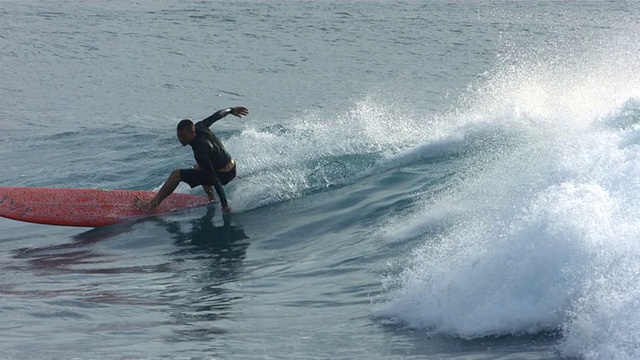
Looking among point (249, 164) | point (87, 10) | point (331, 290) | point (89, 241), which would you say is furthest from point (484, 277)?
point (87, 10)

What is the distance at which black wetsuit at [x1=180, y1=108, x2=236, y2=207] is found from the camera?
11.8 meters

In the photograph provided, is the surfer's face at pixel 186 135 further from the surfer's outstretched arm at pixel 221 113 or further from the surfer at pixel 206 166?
the surfer's outstretched arm at pixel 221 113

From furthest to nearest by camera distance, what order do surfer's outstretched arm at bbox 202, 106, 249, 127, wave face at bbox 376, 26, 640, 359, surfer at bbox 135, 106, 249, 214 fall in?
surfer's outstretched arm at bbox 202, 106, 249, 127
surfer at bbox 135, 106, 249, 214
wave face at bbox 376, 26, 640, 359

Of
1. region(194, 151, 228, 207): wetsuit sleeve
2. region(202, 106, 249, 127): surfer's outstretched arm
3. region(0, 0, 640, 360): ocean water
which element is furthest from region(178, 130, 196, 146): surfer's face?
region(0, 0, 640, 360): ocean water

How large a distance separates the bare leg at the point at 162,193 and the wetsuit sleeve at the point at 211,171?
1.22 ft

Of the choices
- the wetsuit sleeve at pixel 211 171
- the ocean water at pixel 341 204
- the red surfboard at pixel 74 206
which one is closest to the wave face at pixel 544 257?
the ocean water at pixel 341 204

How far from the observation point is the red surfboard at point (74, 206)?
39.1ft

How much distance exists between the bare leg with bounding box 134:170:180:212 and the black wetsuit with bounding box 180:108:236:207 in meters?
0.09

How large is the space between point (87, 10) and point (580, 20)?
17209mm

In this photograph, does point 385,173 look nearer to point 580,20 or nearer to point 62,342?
point 62,342

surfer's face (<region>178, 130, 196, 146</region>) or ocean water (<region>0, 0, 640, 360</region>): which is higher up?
surfer's face (<region>178, 130, 196, 146</region>)

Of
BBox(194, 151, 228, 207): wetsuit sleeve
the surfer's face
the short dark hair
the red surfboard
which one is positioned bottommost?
the red surfboard

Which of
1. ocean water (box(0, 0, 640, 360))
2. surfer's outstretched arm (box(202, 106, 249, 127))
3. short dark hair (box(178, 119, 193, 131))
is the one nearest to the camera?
ocean water (box(0, 0, 640, 360))

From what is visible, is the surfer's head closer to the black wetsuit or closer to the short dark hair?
the short dark hair
